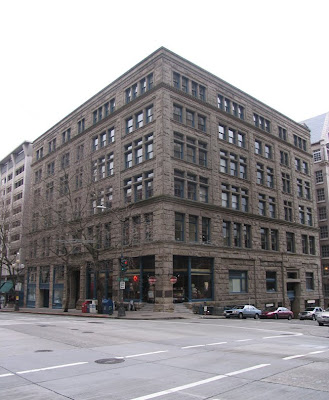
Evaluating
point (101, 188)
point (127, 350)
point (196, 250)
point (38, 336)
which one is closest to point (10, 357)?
point (127, 350)

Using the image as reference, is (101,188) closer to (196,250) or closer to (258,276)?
(196,250)

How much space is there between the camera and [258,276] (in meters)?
46.0

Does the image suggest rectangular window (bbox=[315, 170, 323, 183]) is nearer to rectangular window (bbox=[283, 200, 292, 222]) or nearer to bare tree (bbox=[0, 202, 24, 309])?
rectangular window (bbox=[283, 200, 292, 222])

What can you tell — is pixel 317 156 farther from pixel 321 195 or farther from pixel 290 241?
pixel 290 241

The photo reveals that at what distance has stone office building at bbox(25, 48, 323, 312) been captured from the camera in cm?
3859

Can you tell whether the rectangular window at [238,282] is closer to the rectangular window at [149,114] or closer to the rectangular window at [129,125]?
the rectangular window at [149,114]

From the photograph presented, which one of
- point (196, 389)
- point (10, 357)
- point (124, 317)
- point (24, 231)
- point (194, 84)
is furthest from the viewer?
point (24, 231)

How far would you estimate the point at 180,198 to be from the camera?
38312mm

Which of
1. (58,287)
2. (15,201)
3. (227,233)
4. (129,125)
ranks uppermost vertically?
(129,125)

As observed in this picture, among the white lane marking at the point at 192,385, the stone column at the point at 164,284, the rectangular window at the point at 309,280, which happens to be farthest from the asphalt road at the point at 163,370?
the rectangular window at the point at 309,280

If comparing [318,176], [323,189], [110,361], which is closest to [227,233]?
[110,361]

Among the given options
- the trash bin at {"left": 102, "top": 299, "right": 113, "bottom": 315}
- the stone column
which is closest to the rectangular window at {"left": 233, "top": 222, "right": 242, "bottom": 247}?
the stone column

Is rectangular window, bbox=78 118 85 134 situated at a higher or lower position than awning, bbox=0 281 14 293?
higher

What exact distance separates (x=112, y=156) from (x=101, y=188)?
3963 millimetres
